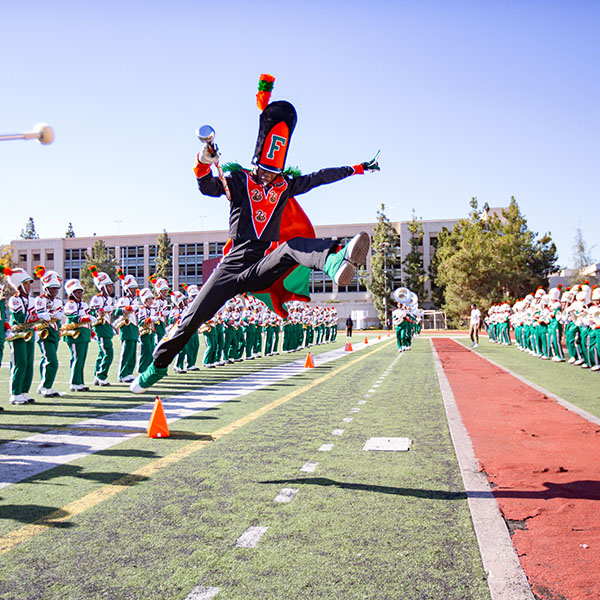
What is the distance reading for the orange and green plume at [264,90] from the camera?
5.46m

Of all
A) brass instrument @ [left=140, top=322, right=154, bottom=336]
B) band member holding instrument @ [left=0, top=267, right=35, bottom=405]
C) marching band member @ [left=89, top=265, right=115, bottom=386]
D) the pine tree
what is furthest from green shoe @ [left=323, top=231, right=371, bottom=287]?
the pine tree

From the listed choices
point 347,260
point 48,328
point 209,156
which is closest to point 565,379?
point 48,328

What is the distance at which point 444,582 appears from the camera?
3.19 m

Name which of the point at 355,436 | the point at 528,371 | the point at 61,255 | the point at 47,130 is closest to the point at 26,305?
the point at 355,436

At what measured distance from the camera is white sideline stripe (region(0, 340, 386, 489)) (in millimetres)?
5902

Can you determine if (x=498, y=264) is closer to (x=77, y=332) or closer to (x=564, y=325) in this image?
(x=564, y=325)

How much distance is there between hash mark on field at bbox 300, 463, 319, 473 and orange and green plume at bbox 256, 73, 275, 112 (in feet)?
10.6

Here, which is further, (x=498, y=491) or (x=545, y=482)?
(x=545, y=482)

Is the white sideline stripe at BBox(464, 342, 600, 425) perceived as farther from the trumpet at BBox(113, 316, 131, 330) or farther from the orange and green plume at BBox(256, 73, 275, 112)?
the trumpet at BBox(113, 316, 131, 330)

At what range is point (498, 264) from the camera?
56.4 m

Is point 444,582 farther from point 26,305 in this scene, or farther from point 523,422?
point 26,305

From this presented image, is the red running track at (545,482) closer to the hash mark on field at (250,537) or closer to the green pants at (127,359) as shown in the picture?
the hash mark on field at (250,537)

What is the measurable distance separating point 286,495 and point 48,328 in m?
7.81

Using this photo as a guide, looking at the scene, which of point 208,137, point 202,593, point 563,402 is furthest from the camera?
point 563,402
